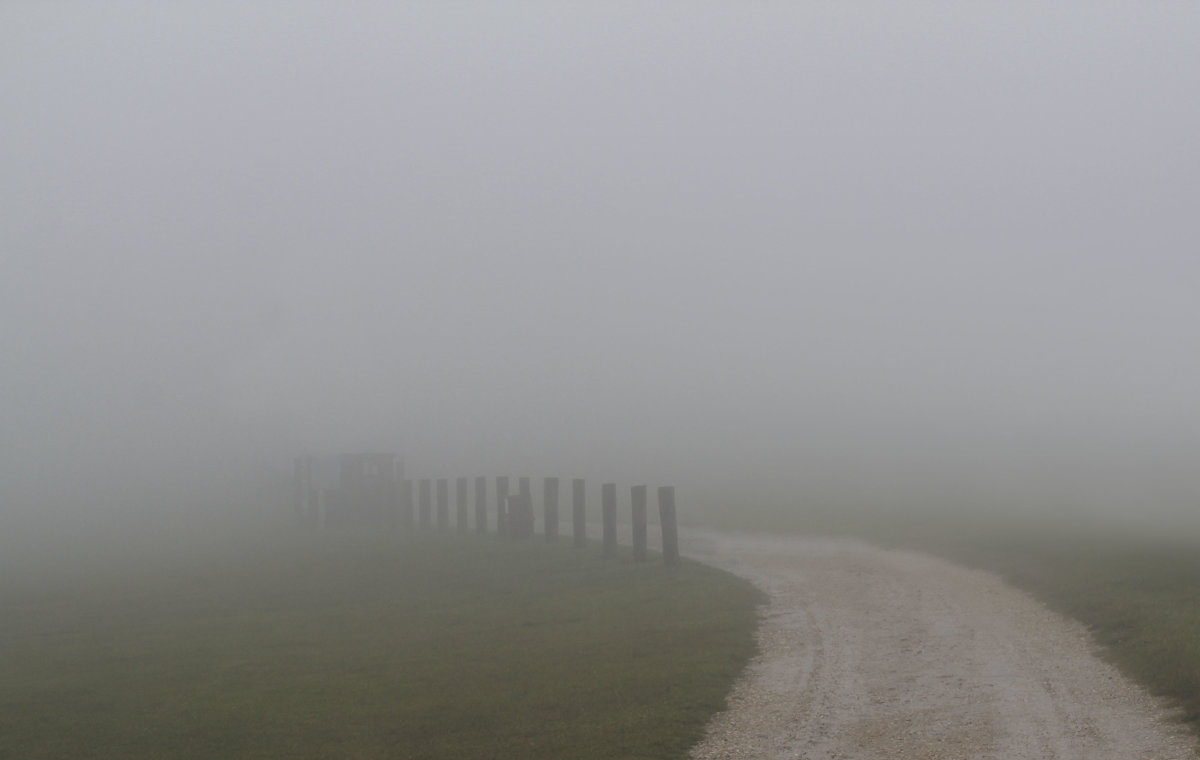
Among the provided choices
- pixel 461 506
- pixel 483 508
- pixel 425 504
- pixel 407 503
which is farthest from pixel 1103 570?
pixel 407 503

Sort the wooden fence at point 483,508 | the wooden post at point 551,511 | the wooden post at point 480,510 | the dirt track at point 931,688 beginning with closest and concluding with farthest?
1. the dirt track at point 931,688
2. the wooden fence at point 483,508
3. the wooden post at point 551,511
4. the wooden post at point 480,510

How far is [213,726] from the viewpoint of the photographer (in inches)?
518

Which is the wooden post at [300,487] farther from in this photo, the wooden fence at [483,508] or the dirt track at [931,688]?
the dirt track at [931,688]

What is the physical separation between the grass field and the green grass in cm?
434

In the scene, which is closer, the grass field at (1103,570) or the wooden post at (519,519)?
the grass field at (1103,570)

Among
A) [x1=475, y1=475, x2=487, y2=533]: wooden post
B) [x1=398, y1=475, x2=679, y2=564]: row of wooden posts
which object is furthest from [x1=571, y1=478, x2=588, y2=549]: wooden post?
[x1=475, y1=475, x2=487, y2=533]: wooden post

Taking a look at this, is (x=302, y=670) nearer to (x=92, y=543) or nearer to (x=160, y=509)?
(x=92, y=543)

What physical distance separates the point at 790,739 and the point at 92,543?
47305mm

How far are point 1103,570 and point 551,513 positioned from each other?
15.6 metres

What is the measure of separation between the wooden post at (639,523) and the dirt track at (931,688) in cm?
633

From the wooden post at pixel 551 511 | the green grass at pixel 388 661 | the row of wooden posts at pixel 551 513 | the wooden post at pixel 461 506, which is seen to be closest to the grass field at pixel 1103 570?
the green grass at pixel 388 661

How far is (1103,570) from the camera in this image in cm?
1938

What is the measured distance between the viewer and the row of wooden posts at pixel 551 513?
2492 centimetres

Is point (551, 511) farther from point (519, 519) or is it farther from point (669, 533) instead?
point (669, 533)
